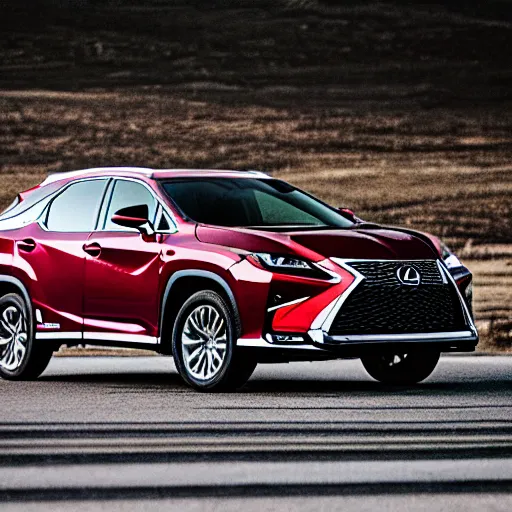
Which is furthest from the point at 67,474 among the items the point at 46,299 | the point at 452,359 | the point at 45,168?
the point at 45,168

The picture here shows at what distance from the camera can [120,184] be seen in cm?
1461

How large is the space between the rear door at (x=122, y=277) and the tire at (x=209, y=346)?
0.34 m

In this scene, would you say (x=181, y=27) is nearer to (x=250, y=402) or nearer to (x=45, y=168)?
(x=45, y=168)

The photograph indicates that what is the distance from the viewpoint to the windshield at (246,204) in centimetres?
1402

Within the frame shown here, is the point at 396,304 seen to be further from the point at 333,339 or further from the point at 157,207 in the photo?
the point at 157,207

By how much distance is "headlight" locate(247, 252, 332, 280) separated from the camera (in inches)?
505

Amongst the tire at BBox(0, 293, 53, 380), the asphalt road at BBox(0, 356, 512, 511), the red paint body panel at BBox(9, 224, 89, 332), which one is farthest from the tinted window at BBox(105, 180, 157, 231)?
the asphalt road at BBox(0, 356, 512, 511)

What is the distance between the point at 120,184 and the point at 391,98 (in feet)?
158

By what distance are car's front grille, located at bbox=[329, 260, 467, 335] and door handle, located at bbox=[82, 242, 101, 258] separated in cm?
236

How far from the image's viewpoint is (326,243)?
42.7 ft

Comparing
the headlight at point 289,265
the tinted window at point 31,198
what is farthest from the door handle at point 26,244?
the headlight at point 289,265

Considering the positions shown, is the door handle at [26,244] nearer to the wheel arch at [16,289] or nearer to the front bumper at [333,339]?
the wheel arch at [16,289]

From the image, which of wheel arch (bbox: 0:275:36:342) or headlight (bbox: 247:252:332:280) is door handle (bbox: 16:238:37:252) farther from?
headlight (bbox: 247:252:332:280)

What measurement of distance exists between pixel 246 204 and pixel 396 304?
195 cm
